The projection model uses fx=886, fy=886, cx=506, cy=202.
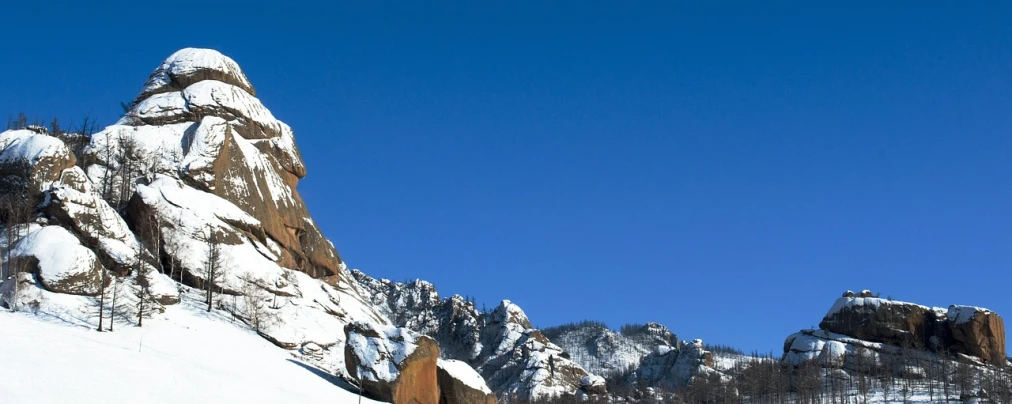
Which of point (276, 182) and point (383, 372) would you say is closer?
point (383, 372)

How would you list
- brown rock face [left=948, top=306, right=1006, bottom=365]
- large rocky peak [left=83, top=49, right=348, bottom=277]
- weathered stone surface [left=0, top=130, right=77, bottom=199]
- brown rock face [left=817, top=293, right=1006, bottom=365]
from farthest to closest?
brown rock face [left=817, top=293, right=1006, bottom=365]
brown rock face [left=948, top=306, right=1006, bottom=365]
large rocky peak [left=83, top=49, right=348, bottom=277]
weathered stone surface [left=0, top=130, right=77, bottom=199]

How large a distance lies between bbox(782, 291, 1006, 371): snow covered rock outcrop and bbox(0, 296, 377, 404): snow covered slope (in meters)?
119

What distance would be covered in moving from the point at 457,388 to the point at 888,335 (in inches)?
4883

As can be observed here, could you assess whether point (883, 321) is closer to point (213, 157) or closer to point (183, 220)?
point (213, 157)

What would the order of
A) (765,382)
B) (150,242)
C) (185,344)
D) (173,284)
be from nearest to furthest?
(185,344) → (173,284) → (150,242) → (765,382)

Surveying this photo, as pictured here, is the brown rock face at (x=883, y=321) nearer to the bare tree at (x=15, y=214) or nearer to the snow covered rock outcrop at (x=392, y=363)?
the snow covered rock outcrop at (x=392, y=363)

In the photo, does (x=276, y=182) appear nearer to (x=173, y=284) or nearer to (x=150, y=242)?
(x=150, y=242)

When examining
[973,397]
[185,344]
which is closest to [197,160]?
[185,344]

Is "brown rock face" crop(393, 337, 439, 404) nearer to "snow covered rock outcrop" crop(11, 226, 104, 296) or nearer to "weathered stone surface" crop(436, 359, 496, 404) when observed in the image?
"weathered stone surface" crop(436, 359, 496, 404)

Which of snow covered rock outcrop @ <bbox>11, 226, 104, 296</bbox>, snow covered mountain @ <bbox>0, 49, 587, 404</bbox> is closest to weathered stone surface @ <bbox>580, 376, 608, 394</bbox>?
snow covered mountain @ <bbox>0, 49, 587, 404</bbox>

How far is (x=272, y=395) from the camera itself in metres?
53.0

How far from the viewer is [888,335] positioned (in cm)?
16600

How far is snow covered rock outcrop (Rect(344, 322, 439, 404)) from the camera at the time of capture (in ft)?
208

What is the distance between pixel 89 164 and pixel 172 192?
1534cm
